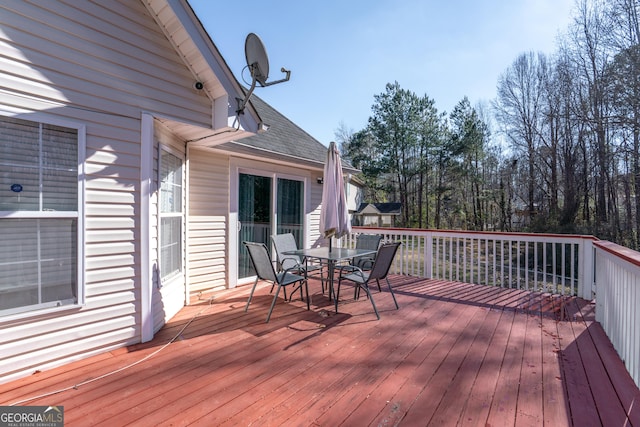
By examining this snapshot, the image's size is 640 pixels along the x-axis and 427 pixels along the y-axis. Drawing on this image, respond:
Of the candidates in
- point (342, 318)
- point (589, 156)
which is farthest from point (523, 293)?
point (589, 156)

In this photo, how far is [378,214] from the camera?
21438 mm

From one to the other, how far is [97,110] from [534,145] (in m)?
19.5

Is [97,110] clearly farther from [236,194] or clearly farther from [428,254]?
[428,254]

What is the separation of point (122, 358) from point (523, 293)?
5.51 m

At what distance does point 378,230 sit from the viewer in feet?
21.6

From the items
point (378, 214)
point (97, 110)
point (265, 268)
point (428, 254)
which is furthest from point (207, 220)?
point (378, 214)

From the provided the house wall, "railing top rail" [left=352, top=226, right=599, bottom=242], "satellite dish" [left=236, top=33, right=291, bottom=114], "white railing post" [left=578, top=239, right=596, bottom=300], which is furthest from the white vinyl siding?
"white railing post" [left=578, top=239, right=596, bottom=300]

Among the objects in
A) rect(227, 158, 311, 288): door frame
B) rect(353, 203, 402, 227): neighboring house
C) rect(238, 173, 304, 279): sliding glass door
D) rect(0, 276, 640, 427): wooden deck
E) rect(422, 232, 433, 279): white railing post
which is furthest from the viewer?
rect(353, 203, 402, 227): neighboring house

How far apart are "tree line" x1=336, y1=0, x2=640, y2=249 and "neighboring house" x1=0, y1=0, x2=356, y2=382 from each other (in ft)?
42.1

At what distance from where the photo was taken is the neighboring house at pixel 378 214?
70.5 feet

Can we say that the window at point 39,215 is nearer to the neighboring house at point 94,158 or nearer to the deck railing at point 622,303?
the neighboring house at point 94,158

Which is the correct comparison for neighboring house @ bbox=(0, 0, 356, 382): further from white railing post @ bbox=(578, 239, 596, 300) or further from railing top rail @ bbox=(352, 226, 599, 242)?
white railing post @ bbox=(578, 239, 596, 300)

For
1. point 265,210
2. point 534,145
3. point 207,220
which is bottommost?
point 207,220

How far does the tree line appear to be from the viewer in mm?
10320
